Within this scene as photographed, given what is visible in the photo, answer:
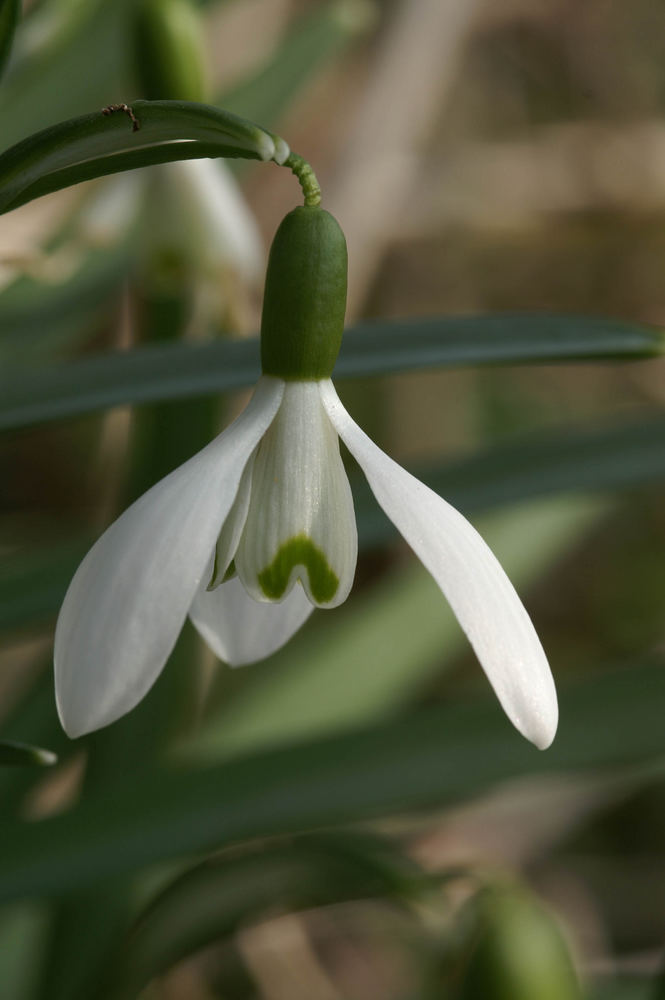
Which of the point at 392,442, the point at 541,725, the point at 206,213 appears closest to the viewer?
the point at 541,725

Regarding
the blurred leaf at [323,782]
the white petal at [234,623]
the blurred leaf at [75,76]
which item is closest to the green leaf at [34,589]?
the blurred leaf at [323,782]

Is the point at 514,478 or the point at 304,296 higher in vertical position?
the point at 514,478

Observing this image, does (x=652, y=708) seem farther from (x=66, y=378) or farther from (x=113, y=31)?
(x=113, y=31)

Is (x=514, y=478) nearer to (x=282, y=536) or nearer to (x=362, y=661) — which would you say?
Result: (x=282, y=536)

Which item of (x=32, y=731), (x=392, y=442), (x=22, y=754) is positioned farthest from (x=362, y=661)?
(x=392, y=442)

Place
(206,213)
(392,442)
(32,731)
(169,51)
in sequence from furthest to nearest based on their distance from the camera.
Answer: (392,442) → (32,731) → (206,213) → (169,51)

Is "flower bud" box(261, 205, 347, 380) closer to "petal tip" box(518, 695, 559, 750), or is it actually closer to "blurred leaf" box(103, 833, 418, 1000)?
"petal tip" box(518, 695, 559, 750)

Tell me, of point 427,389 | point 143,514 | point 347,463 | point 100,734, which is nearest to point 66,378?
point 143,514
